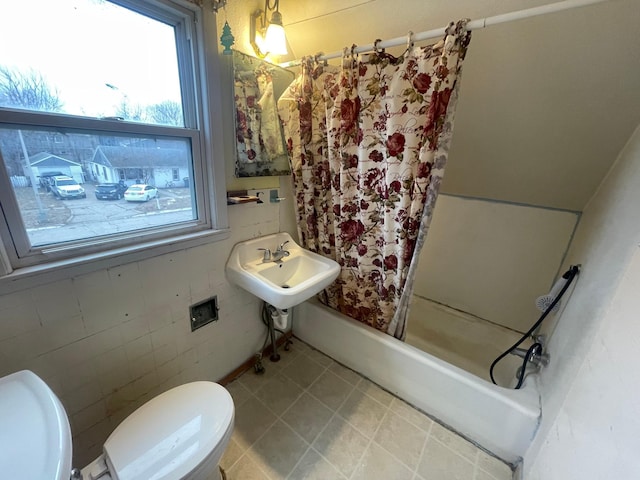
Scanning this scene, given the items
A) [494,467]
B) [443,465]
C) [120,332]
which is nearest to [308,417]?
[443,465]

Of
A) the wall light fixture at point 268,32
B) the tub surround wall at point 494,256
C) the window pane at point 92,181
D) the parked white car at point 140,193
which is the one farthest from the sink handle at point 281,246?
the tub surround wall at point 494,256

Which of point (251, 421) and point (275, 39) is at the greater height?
point (275, 39)

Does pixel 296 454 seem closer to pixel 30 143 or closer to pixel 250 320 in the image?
pixel 250 320

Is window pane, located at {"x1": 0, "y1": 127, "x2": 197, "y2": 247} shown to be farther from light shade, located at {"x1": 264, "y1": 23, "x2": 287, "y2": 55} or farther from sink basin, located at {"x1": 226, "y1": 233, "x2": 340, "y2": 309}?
light shade, located at {"x1": 264, "y1": 23, "x2": 287, "y2": 55}

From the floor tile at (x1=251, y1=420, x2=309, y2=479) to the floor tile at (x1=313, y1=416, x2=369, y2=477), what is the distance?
0.10m

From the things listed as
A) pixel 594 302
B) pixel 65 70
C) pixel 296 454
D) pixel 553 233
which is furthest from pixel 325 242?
pixel 553 233

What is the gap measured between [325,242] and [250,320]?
0.74 meters

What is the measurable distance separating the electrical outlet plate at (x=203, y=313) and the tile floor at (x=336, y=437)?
1.76 ft

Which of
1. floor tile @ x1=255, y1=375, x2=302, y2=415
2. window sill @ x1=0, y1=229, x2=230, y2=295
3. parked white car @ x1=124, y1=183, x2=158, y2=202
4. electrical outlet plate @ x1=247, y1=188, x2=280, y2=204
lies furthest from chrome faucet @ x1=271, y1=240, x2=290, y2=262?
floor tile @ x1=255, y1=375, x2=302, y2=415

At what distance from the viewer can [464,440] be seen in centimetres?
138

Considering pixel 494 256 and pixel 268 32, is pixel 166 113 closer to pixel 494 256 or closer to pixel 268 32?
pixel 268 32

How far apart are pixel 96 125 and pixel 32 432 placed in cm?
95

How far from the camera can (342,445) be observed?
1.35 m

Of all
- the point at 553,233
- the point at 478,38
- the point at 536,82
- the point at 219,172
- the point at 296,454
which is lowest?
the point at 296,454
